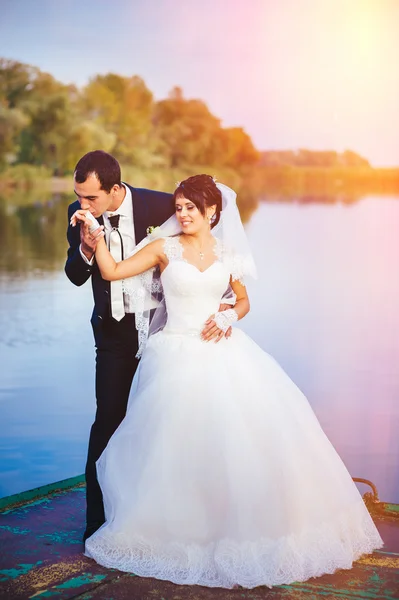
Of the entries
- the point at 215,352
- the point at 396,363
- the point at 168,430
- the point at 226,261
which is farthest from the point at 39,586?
the point at 396,363

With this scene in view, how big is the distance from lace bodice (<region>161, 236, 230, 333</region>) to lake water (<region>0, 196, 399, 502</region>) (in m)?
3.39

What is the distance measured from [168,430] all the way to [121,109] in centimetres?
1079

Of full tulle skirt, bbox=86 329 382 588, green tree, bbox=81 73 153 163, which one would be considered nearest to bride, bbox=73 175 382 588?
full tulle skirt, bbox=86 329 382 588

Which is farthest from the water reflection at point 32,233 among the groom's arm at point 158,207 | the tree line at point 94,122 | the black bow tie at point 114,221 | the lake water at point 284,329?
the black bow tie at point 114,221

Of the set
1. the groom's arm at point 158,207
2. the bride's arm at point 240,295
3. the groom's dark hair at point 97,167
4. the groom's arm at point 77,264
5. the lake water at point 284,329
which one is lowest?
the lake water at point 284,329

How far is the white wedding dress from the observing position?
295 centimetres

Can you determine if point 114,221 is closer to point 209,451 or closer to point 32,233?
point 209,451

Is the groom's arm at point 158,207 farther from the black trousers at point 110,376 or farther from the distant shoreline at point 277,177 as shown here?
the distant shoreline at point 277,177

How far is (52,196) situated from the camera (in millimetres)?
15977

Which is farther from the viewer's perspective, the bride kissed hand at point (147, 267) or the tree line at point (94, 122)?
the tree line at point (94, 122)

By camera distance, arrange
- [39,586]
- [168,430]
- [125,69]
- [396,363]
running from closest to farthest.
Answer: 1. [39,586]
2. [168,430]
3. [396,363]
4. [125,69]

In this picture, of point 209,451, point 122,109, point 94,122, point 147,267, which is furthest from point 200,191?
point 94,122

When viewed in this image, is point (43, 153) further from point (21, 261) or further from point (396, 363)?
point (396, 363)

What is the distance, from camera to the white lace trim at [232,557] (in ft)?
9.43
